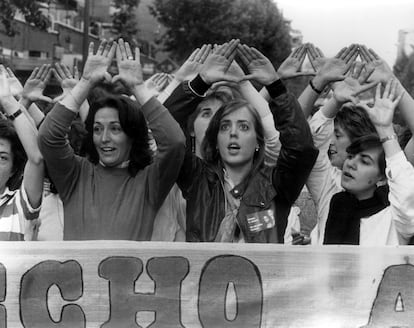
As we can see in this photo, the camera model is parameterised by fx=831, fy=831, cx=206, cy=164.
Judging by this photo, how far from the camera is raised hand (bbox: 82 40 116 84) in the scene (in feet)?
11.4

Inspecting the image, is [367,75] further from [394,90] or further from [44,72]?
[44,72]

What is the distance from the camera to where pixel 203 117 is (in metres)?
3.93

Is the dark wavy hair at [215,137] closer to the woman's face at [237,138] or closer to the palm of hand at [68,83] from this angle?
the woman's face at [237,138]

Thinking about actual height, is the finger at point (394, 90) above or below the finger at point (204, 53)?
below

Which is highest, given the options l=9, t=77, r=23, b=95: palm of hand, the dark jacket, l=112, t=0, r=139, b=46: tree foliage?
l=112, t=0, r=139, b=46: tree foliage

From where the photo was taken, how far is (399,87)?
3490 mm

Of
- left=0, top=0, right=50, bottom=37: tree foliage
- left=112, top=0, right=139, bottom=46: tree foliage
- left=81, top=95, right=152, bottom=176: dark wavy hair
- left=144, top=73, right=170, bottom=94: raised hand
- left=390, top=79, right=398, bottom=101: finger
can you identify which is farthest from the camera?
left=112, top=0, right=139, bottom=46: tree foliage

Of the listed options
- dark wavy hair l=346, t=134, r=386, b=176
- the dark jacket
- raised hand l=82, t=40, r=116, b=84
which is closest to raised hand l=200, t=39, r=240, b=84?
the dark jacket

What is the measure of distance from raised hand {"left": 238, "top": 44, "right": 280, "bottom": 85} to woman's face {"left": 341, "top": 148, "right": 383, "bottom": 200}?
506mm

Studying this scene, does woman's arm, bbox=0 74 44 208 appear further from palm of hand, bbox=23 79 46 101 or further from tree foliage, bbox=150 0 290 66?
tree foliage, bbox=150 0 290 66

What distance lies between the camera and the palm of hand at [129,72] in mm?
3465

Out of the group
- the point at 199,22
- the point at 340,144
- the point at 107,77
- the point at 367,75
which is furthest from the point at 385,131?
the point at 199,22

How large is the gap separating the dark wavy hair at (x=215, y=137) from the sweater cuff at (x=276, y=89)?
5.2 inches

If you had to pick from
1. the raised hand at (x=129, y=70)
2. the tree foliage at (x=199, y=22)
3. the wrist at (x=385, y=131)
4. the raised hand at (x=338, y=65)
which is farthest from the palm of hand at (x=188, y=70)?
the tree foliage at (x=199, y=22)
